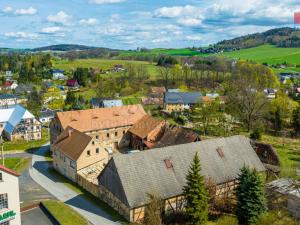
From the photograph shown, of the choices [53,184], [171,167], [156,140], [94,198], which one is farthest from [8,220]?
[156,140]

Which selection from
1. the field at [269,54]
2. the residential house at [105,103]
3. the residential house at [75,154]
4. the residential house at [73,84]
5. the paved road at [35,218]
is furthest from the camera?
the field at [269,54]

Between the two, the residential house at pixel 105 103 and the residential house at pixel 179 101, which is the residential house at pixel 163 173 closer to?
the residential house at pixel 105 103

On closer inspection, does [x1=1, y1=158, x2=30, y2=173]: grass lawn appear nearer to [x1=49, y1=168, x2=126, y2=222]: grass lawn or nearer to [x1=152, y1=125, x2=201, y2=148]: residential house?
[x1=49, y1=168, x2=126, y2=222]: grass lawn

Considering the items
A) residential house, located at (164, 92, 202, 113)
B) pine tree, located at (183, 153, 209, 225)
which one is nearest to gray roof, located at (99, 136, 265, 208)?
pine tree, located at (183, 153, 209, 225)

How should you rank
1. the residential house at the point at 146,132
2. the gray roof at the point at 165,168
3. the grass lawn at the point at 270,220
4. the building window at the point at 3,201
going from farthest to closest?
the residential house at the point at 146,132, the gray roof at the point at 165,168, the grass lawn at the point at 270,220, the building window at the point at 3,201

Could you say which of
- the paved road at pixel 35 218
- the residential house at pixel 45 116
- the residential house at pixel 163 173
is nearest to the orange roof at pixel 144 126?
the residential house at pixel 163 173

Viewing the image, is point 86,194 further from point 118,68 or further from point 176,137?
point 118,68
